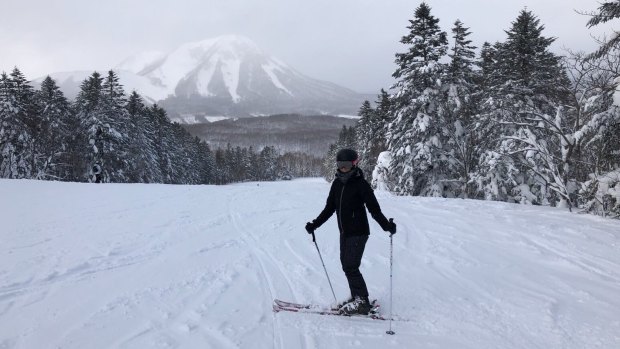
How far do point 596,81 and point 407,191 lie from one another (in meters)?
11.7

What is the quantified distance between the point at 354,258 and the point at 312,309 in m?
0.89

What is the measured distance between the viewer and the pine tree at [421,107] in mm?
21234

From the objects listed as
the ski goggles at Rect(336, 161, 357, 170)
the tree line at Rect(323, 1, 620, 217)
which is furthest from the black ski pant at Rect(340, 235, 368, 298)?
the tree line at Rect(323, 1, 620, 217)

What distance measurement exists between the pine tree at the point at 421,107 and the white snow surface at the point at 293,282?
980 centimetres

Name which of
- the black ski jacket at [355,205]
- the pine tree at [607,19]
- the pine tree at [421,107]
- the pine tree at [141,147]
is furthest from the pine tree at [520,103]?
the pine tree at [141,147]

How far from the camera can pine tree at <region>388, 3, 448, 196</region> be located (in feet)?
69.7

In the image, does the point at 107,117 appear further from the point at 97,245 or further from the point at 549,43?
the point at 549,43

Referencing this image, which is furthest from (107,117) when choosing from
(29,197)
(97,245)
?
(97,245)

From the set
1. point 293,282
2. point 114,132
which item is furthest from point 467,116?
point 114,132

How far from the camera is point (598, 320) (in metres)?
4.79

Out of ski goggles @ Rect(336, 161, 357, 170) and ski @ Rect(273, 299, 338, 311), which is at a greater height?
ski goggles @ Rect(336, 161, 357, 170)

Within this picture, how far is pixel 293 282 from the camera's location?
251 inches

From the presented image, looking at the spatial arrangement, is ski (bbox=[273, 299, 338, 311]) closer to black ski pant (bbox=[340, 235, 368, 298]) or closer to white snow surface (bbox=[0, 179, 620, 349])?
white snow surface (bbox=[0, 179, 620, 349])

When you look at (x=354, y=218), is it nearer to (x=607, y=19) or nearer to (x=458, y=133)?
(x=607, y=19)
